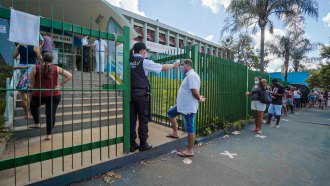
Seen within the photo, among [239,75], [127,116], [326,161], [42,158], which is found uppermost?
[239,75]

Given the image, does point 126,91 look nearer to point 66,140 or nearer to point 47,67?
point 47,67

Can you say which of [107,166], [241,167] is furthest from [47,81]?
[241,167]

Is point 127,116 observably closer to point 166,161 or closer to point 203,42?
point 166,161

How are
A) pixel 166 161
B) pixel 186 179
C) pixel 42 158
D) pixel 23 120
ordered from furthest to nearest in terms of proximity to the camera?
pixel 23 120, pixel 166 161, pixel 186 179, pixel 42 158

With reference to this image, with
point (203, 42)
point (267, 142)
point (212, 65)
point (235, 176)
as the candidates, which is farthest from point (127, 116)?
point (203, 42)

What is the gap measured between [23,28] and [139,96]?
5.91 feet

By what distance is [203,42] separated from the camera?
33656mm

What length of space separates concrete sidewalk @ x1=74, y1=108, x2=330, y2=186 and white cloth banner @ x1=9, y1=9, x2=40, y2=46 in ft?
6.70

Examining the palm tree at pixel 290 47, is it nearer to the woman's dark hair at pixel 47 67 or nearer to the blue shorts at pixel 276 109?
the blue shorts at pixel 276 109

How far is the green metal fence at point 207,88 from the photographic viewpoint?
16.4 feet

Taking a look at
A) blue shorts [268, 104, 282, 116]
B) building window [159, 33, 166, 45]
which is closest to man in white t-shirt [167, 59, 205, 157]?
blue shorts [268, 104, 282, 116]

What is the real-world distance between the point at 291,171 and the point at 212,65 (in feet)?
10.1

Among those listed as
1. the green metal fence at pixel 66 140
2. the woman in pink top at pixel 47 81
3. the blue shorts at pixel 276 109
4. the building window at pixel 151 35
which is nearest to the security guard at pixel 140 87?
the green metal fence at pixel 66 140

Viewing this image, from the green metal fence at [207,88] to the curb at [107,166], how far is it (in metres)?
1.19
